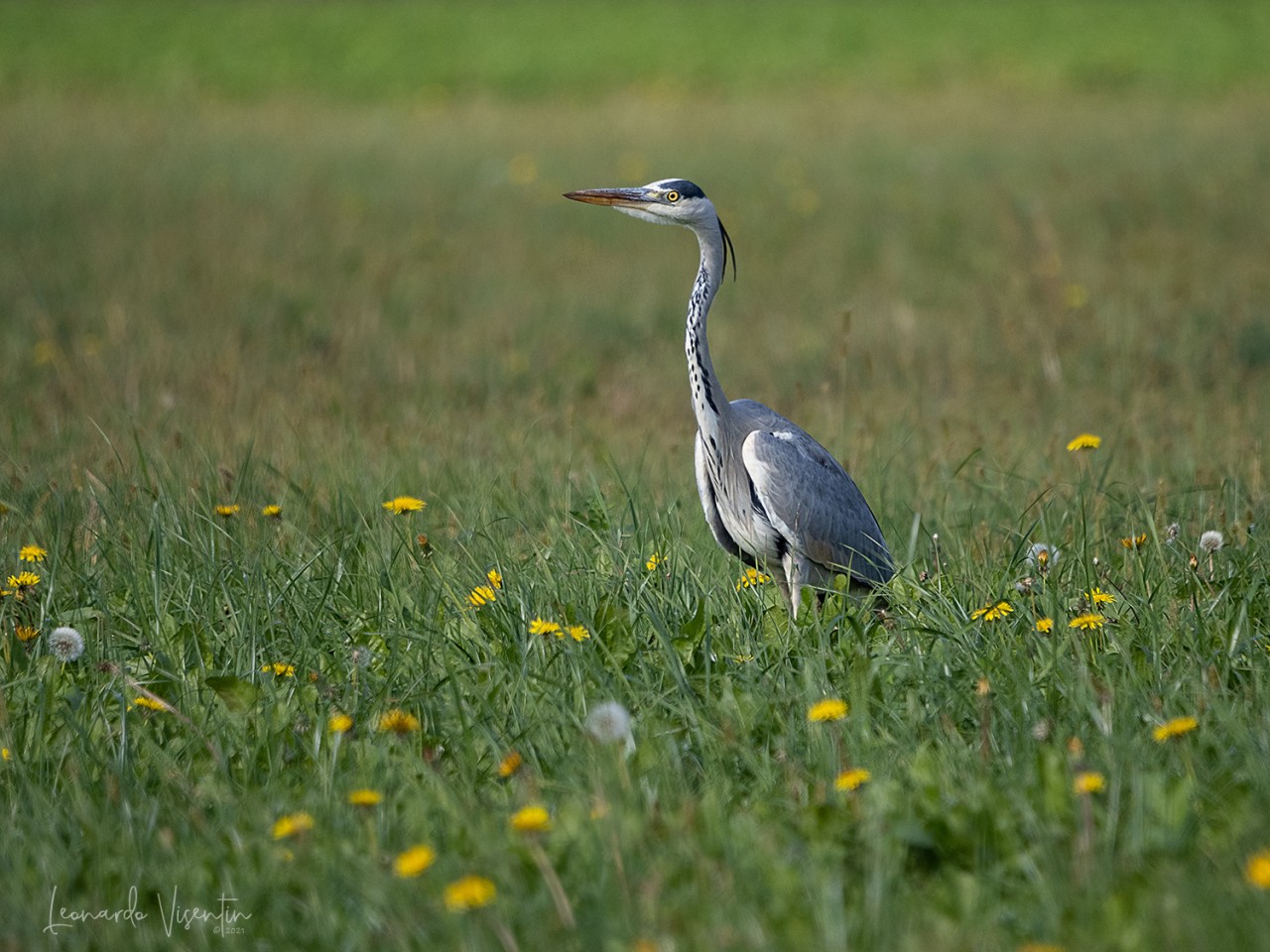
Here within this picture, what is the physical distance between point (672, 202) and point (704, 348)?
1.65ft

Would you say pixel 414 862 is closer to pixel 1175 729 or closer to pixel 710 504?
pixel 1175 729

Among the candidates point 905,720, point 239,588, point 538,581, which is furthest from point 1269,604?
point 239,588

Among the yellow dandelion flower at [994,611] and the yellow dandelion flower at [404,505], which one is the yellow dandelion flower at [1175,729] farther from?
the yellow dandelion flower at [404,505]

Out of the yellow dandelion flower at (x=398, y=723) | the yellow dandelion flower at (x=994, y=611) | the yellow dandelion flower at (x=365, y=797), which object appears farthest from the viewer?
the yellow dandelion flower at (x=994, y=611)

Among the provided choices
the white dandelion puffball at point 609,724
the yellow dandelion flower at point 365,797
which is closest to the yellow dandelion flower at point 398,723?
the yellow dandelion flower at point 365,797

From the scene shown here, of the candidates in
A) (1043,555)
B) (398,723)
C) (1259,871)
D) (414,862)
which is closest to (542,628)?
(398,723)

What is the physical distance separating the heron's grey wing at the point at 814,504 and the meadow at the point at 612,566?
0.25 m

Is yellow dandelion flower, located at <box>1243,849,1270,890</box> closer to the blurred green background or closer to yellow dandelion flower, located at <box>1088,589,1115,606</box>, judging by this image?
yellow dandelion flower, located at <box>1088,589,1115,606</box>

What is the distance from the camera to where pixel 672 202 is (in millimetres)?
4137

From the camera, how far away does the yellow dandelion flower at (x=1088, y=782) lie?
2.23 m

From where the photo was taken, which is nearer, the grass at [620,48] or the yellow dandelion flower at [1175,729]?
the yellow dandelion flower at [1175,729]

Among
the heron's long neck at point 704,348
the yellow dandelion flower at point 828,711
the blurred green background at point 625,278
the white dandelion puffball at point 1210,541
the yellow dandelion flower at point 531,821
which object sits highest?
the heron's long neck at point 704,348

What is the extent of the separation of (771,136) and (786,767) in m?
11.7

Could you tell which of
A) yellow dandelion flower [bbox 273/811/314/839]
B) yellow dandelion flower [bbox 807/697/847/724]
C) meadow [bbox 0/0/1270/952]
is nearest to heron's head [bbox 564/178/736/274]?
meadow [bbox 0/0/1270/952]
